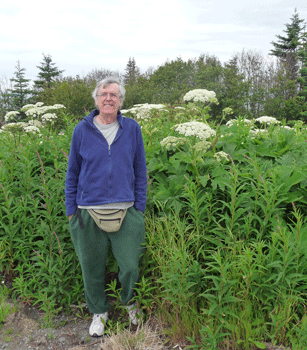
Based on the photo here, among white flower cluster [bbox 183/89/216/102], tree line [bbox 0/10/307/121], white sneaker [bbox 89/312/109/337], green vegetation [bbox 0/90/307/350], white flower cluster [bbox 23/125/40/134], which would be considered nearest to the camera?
green vegetation [bbox 0/90/307/350]

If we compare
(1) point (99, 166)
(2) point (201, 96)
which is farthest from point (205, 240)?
(2) point (201, 96)

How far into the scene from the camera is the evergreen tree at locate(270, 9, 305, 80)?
36.9 metres

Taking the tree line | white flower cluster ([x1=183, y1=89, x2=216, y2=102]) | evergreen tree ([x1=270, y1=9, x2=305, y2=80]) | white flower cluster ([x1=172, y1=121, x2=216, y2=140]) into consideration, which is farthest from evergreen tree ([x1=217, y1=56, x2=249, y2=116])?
white flower cluster ([x1=172, y1=121, x2=216, y2=140])

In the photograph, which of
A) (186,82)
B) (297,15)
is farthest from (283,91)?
(297,15)

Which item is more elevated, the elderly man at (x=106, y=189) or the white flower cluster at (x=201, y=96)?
the white flower cluster at (x=201, y=96)

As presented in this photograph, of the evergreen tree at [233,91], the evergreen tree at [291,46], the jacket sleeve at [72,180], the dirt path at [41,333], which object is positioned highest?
the evergreen tree at [291,46]

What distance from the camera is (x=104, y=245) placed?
2789mm

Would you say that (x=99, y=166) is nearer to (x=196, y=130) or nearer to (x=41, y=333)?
(x=196, y=130)

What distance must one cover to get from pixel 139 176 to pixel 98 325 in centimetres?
152

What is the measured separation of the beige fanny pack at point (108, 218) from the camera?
8.45ft

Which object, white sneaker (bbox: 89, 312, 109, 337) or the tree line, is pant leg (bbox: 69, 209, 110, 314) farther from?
the tree line

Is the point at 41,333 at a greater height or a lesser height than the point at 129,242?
lesser

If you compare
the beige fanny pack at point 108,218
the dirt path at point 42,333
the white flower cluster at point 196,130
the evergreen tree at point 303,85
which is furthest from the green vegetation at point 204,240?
the evergreen tree at point 303,85

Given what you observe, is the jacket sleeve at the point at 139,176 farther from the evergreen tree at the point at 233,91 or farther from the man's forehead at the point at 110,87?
the evergreen tree at the point at 233,91
